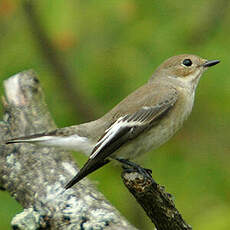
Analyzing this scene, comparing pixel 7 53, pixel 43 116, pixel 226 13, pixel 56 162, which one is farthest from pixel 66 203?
pixel 226 13

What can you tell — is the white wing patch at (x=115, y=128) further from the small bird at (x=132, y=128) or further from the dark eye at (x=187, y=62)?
the dark eye at (x=187, y=62)

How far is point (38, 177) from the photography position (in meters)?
3.94

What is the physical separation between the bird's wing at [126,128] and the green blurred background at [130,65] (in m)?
0.42

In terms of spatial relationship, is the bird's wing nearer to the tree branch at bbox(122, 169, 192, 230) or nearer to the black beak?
the black beak

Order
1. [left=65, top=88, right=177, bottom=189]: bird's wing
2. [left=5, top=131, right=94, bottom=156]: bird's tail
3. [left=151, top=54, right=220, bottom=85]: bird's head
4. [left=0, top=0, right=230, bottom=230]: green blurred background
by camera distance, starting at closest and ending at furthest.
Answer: [left=65, top=88, right=177, bottom=189]: bird's wing, [left=5, top=131, right=94, bottom=156]: bird's tail, [left=0, top=0, right=230, bottom=230]: green blurred background, [left=151, top=54, right=220, bottom=85]: bird's head

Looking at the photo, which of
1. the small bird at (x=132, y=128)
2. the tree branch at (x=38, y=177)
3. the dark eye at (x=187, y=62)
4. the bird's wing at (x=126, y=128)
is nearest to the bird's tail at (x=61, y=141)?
the small bird at (x=132, y=128)

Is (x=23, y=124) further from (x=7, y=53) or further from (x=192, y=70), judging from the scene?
(x=192, y=70)

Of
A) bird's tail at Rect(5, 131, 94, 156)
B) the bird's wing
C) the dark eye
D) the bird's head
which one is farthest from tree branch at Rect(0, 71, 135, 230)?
the dark eye

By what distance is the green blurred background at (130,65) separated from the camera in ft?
14.9

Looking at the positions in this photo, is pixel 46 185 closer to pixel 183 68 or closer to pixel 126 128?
pixel 126 128

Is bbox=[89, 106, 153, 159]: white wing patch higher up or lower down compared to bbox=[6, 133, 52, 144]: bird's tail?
lower down

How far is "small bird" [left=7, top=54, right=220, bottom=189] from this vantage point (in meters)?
4.06

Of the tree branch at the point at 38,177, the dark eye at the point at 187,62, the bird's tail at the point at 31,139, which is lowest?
the tree branch at the point at 38,177

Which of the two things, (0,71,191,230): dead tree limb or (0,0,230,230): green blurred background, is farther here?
(0,0,230,230): green blurred background
